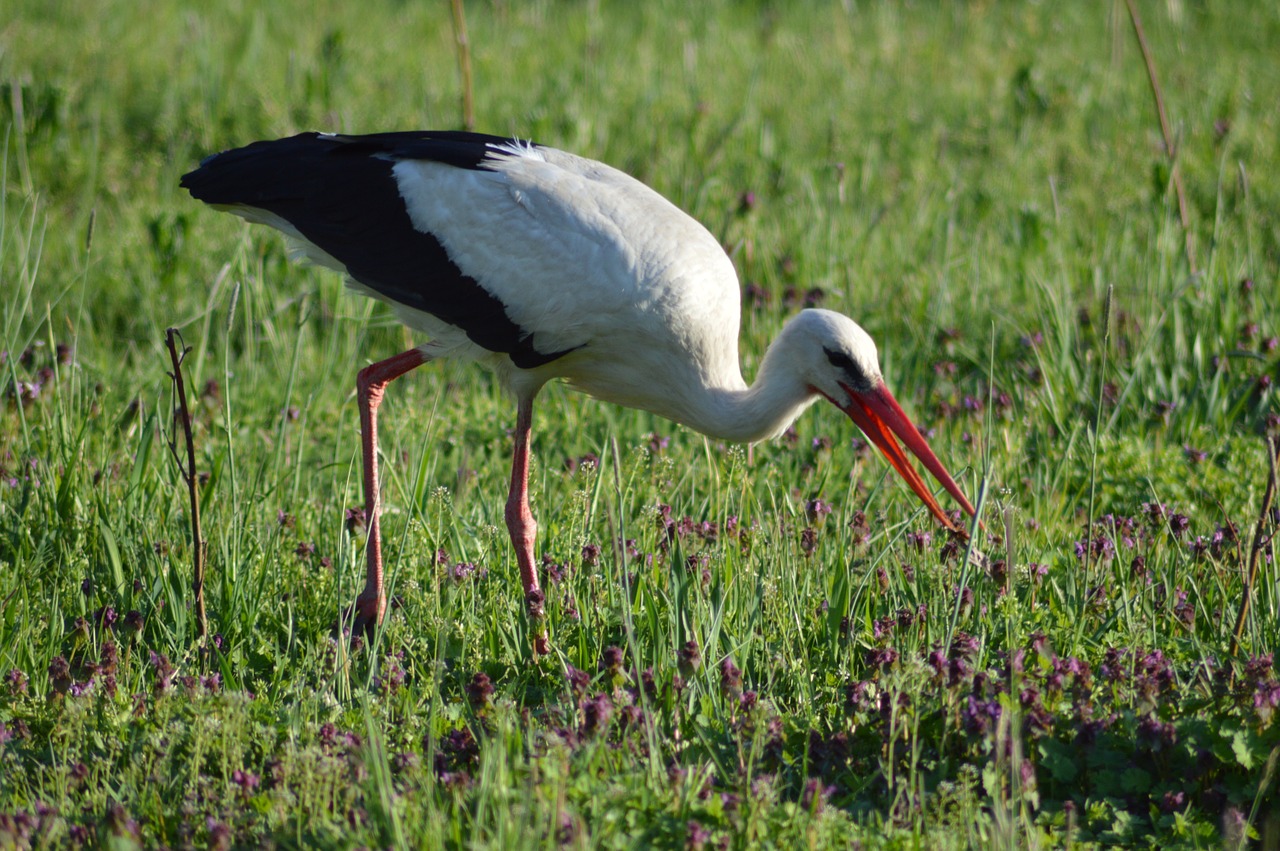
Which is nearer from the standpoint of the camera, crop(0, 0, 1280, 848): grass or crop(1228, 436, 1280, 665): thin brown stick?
crop(0, 0, 1280, 848): grass

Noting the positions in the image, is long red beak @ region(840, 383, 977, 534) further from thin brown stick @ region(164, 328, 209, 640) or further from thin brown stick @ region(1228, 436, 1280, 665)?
thin brown stick @ region(164, 328, 209, 640)

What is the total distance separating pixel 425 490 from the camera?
158 inches

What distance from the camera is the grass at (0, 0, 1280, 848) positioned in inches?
99.4

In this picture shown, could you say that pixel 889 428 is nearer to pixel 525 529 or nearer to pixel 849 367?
pixel 849 367

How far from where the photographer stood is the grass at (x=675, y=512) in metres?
2.53

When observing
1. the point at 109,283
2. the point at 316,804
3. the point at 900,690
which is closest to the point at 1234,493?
the point at 900,690

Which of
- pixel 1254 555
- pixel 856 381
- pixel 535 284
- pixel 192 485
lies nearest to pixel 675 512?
pixel 856 381

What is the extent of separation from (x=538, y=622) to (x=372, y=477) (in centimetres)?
89

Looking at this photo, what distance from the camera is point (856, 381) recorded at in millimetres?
3666

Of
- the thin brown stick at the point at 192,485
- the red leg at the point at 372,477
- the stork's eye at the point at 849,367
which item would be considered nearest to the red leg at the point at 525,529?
the red leg at the point at 372,477

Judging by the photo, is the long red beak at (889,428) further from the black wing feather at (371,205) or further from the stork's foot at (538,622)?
the stork's foot at (538,622)

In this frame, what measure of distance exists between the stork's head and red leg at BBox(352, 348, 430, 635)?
1280 millimetres

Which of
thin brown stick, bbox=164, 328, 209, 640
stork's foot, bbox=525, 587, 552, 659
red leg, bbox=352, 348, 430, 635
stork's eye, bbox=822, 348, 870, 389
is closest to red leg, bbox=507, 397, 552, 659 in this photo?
stork's foot, bbox=525, 587, 552, 659

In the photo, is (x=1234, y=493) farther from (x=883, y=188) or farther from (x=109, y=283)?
(x=109, y=283)
